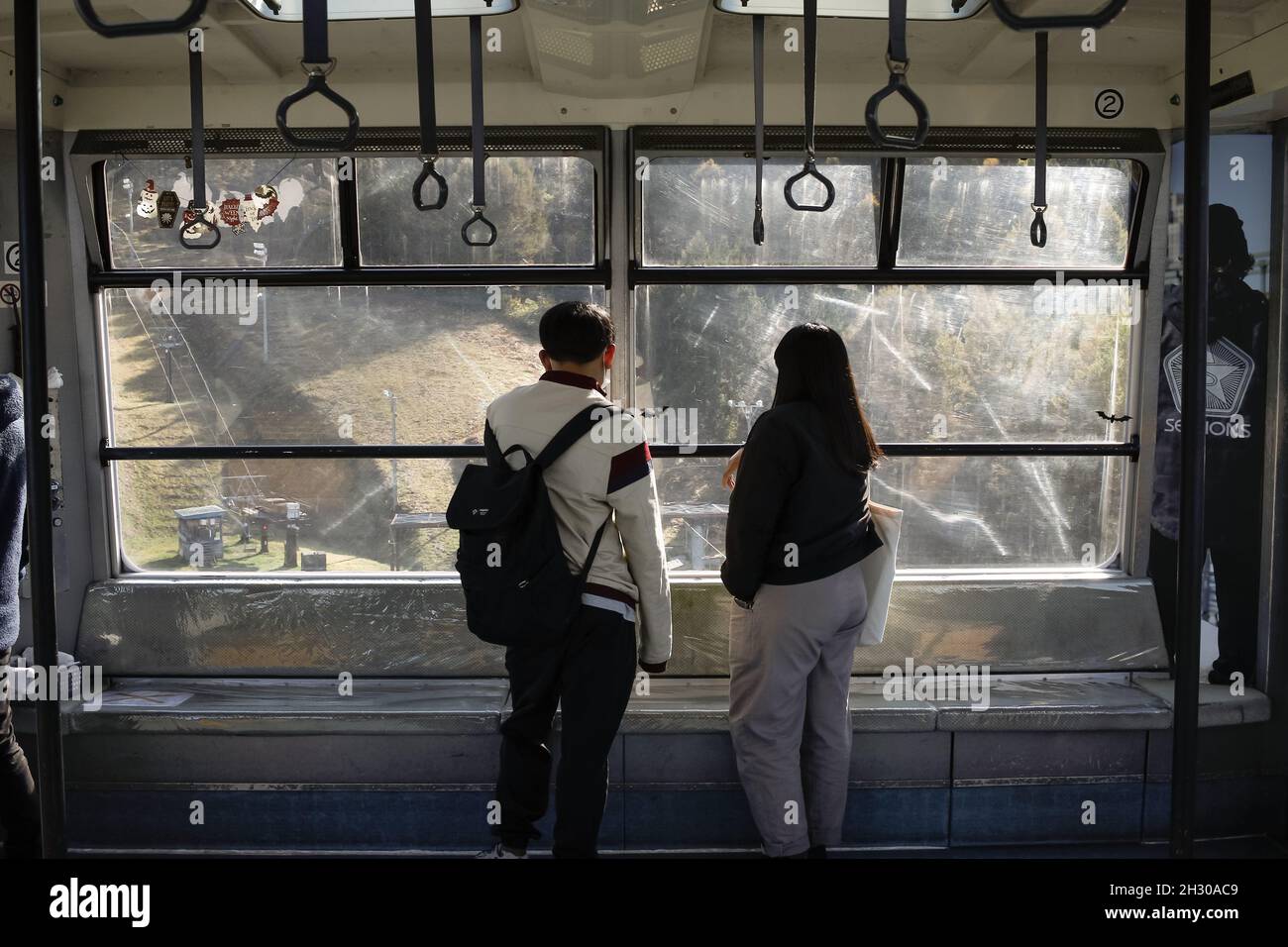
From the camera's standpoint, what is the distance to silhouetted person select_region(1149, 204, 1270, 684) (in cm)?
361

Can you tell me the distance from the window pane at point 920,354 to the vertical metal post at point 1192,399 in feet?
7.64

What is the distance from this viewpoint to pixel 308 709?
3.42 m

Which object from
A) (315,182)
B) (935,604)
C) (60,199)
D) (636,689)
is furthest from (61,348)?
(935,604)

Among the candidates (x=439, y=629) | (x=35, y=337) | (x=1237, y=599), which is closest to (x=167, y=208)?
(x=439, y=629)

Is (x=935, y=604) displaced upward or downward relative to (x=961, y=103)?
downward

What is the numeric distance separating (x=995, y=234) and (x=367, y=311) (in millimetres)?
2364

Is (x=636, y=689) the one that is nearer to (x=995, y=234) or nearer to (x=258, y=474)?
(x=258, y=474)

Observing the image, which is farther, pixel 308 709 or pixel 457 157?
pixel 457 157

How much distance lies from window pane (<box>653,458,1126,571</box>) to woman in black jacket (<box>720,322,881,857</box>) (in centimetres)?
92

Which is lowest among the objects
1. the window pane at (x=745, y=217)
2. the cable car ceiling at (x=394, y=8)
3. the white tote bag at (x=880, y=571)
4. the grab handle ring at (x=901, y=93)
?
the white tote bag at (x=880, y=571)

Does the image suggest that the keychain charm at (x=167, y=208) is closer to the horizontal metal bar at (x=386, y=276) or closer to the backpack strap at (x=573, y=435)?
the horizontal metal bar at (x=386, y=276)

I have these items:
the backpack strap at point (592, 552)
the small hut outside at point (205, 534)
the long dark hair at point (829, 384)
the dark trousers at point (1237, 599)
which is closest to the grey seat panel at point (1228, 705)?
the dark trousers at point (1237, 599)

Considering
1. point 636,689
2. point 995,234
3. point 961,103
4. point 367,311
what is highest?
point 961,103

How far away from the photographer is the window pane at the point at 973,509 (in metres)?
3.87
